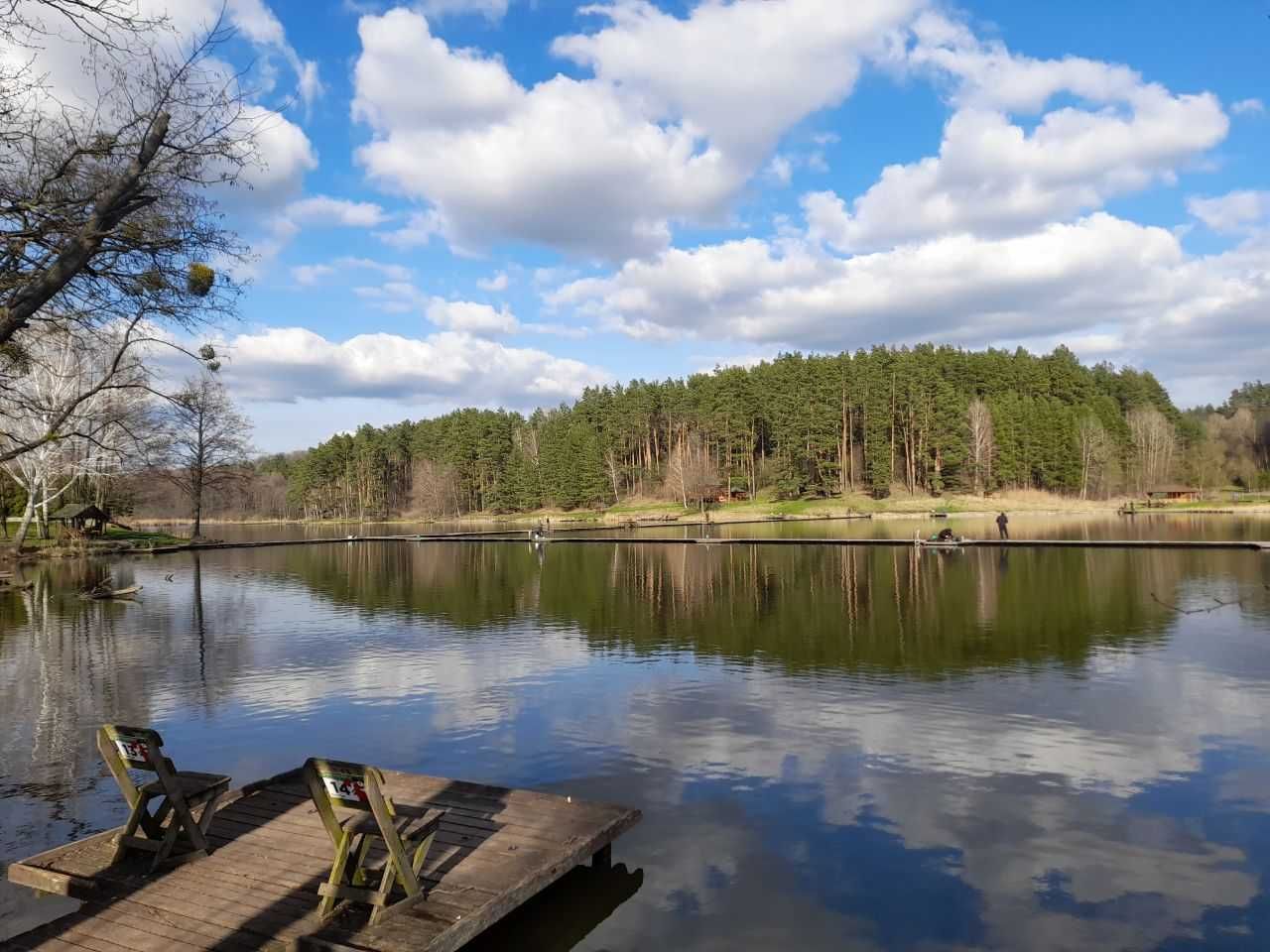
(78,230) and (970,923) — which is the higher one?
(78,230)

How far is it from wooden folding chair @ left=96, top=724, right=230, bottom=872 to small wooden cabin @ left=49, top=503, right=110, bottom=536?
63404 millimetres

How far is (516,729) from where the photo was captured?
13.7m

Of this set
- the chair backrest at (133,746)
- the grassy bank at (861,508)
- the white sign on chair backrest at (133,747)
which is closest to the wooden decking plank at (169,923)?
the chair backrest at (133,746)

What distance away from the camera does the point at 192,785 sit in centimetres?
839

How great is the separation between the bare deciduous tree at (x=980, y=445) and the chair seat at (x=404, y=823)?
96.1m

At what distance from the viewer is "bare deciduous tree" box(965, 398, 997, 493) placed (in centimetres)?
9519

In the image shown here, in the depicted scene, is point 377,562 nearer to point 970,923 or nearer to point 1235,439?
point 970,923

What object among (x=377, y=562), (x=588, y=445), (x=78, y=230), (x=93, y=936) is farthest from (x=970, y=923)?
(x=588, y=445)

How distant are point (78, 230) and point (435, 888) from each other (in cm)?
618

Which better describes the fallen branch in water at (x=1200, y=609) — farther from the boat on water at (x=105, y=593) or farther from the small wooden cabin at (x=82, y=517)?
the small wooden cabin at (x=82, y=517)

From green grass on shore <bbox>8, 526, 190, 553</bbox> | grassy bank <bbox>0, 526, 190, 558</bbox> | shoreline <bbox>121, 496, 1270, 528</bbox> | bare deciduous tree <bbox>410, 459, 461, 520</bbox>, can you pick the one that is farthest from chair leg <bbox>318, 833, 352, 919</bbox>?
bare deciduous tree <bbox>410, 459, 461, 520</bbox>

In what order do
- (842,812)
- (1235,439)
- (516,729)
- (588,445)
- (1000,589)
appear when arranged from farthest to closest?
(1235,439)
(588,445)
(1000,589)
(516,729)
(842,812)

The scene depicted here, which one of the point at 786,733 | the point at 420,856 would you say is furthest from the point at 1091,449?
the point at 420,856

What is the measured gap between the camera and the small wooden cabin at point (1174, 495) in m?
94.5
